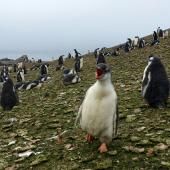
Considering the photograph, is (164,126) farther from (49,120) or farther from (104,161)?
(49,120)

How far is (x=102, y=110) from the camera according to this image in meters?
7.76

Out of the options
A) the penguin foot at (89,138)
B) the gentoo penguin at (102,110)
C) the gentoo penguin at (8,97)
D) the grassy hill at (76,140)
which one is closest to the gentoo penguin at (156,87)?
the grassy hill at (76,140)

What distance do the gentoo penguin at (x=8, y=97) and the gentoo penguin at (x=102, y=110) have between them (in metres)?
7.04

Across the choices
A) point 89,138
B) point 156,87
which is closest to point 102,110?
point 89,138

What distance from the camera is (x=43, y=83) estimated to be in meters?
22.4

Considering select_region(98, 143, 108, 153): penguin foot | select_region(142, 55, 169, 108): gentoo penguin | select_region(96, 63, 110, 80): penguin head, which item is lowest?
select_region(98, 143, 108, 153): penguin foot

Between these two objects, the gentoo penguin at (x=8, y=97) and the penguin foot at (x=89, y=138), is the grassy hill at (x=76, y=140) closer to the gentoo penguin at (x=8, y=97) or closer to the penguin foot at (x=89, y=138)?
the penguin foot at (x=89, y=138)

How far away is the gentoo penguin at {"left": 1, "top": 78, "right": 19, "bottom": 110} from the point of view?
573 inches

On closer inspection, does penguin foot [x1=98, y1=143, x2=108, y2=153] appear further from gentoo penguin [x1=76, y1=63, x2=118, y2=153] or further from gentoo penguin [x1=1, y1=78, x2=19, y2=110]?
gentoo penguin [x1=1, y1=78, x2=19, y2=110]

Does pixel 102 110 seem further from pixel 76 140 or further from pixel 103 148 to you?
pixel 76 140

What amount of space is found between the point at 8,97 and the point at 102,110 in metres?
7.45

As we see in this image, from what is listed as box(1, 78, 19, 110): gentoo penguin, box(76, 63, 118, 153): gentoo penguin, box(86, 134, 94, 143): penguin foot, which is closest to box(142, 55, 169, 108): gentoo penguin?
box(86, 134, 94, 143): penguin foot

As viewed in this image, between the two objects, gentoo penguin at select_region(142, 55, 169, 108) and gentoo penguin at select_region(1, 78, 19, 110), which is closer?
gentoo penguin at select_region(142, 55, 169, 108)

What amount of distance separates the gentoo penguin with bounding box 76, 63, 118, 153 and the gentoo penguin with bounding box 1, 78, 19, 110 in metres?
7.04
